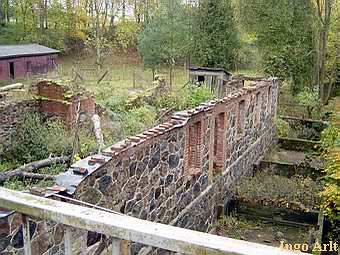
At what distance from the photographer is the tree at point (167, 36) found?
28.0m

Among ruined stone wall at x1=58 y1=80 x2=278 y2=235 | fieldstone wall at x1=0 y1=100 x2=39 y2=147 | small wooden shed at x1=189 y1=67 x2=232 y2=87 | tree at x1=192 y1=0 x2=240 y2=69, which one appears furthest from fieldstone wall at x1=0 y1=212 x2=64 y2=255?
tree at x1=192 y1=0 x2=240 y2=69

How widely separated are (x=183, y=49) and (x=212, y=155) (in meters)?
19.1

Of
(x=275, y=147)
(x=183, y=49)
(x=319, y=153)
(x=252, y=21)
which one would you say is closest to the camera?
(x=319, y=153)

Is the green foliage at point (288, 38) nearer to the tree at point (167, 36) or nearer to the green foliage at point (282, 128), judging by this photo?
the tree at point (167, 36)

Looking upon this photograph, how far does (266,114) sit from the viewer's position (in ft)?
52.5

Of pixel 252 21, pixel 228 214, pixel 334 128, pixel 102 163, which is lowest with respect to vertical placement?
pixel 228 214

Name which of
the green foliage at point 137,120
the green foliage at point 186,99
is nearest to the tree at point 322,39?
the green foliage at point 186,99

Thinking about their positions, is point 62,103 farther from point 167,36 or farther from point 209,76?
point 167,36

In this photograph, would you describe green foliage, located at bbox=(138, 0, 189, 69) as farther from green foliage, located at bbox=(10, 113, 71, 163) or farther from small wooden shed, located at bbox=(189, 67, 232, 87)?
green foliage, located at bbox=(10, 113, 71, 163)

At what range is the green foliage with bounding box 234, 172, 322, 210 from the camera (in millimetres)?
10914

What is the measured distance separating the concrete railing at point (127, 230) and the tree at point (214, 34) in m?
24.9

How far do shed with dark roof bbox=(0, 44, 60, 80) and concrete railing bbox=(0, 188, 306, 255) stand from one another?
22594 mm

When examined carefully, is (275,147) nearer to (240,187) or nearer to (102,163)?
(240,187)

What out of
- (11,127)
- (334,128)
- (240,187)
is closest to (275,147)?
(334,128)
